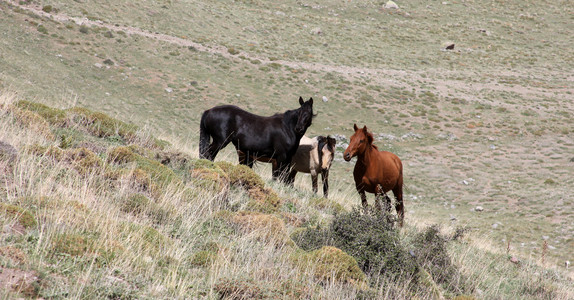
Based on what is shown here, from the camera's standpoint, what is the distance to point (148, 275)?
15.1 ft

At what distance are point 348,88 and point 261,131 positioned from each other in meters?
23.1

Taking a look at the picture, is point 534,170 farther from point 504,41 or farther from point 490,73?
point 504,41

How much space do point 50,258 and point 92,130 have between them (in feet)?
23.0

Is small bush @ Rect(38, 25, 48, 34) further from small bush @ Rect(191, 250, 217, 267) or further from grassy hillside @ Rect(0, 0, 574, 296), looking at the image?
small bush @ Rect(191, 250, 217, 267)

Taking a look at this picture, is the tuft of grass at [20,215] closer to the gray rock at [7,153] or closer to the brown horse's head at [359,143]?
the gray rock at [7,153]

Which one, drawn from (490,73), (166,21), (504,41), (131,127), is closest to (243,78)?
(166,21)

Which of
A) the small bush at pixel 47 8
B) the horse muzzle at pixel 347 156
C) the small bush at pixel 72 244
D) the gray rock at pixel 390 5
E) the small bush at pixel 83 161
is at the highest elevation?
the gray rock at pixel 390 5

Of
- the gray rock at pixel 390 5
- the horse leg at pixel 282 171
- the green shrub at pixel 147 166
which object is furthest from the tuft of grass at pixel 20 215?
the gray rock at pixel 390 5

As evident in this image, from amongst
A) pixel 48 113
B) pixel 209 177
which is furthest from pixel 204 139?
pixel 209 177

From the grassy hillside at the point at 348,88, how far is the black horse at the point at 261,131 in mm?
1111

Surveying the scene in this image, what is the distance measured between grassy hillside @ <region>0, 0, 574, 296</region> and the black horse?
1.11 m

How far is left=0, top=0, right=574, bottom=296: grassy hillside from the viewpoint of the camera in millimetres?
16688

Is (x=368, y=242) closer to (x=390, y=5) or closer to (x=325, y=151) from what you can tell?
(x=325, y=151)

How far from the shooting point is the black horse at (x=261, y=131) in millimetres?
11836
